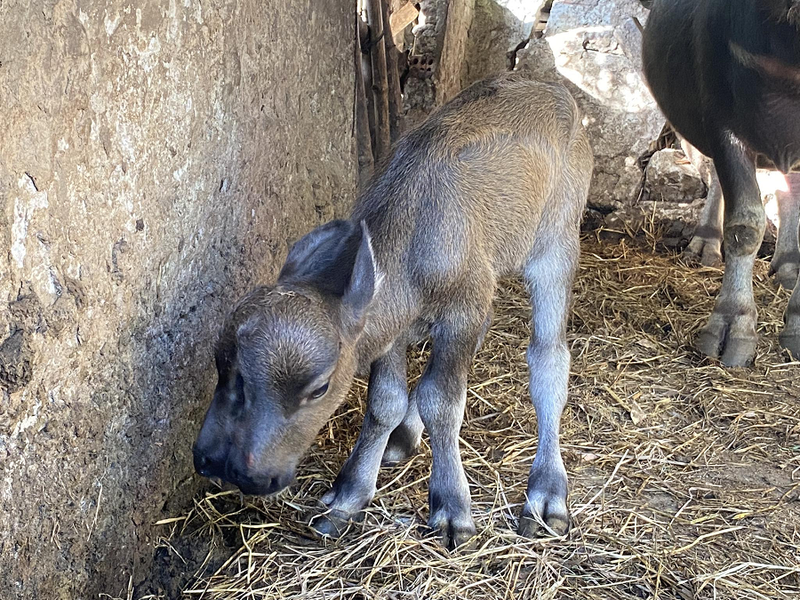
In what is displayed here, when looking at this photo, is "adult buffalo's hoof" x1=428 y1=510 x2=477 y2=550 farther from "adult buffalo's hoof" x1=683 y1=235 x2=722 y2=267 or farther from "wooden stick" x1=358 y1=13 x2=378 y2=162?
"adult buffalo's hoof" x1=683 y1=235 x2=722 y2=267

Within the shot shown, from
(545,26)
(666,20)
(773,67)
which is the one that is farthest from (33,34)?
(545,26)

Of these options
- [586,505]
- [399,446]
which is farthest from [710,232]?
[399,446]

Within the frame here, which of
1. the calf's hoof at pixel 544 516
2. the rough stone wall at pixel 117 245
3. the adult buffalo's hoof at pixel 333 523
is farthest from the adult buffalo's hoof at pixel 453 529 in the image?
the rough stone wall at pixel 117 245

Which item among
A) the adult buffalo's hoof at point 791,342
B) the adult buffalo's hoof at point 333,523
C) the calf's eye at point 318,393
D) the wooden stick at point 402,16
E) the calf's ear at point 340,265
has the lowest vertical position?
the adult buffalo's hoof at point 791,342

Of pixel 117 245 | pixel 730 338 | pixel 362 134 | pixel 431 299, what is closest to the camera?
pixel 117 245

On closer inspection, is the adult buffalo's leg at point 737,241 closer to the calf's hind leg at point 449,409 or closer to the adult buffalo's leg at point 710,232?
the adult buffalo's leg at point 710,232

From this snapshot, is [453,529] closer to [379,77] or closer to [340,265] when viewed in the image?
[340,265]

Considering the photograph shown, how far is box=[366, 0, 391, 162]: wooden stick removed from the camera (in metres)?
5.19

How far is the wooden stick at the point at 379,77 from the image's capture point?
17.0 ft

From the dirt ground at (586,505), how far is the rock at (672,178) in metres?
1.97

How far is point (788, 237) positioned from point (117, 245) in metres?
4.67

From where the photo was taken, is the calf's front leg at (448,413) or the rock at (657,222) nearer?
the calf's front leg at (448,413)

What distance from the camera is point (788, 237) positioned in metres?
5.83

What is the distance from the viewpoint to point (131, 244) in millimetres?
2768
